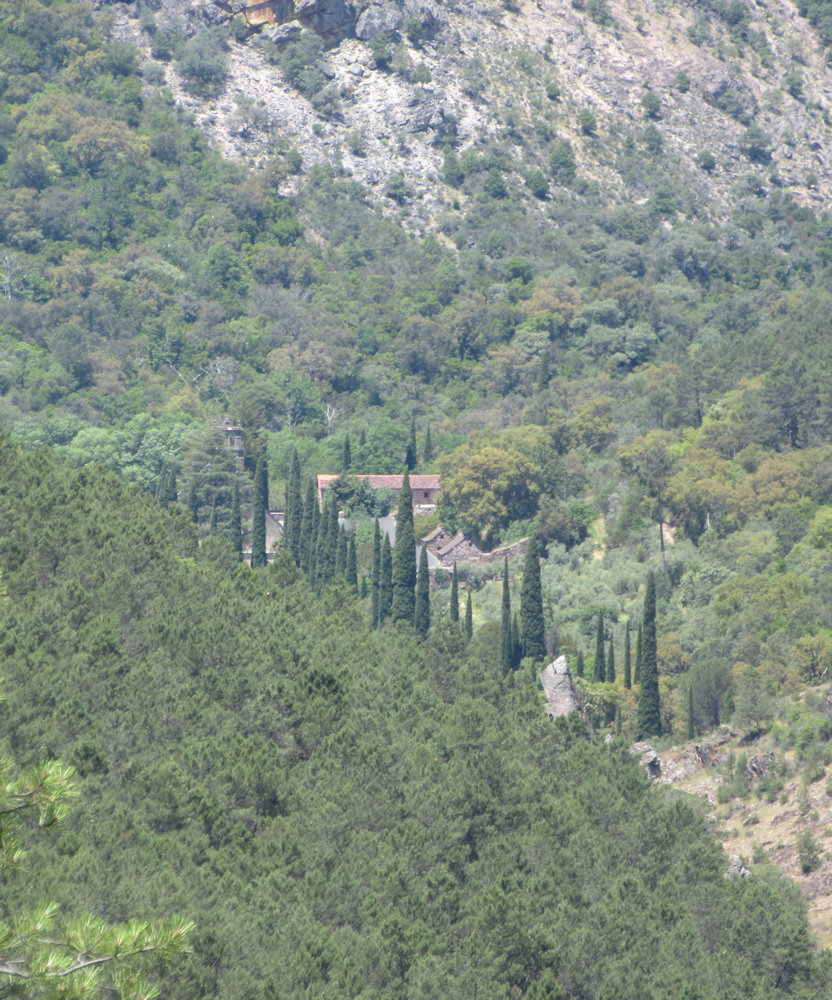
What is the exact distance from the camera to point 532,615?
219 feet

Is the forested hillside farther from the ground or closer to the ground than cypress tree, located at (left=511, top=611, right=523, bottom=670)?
farther from the ground

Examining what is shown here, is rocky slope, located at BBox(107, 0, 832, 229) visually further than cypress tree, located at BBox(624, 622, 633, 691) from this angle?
Yes

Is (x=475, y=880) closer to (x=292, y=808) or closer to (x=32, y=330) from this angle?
(x=292, y=808)

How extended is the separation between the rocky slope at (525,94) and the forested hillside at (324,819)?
86.7m

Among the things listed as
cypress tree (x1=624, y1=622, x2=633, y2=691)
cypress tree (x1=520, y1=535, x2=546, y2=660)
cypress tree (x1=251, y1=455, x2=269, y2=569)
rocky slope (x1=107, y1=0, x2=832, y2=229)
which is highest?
rocky slope (x1=107, y1=0, x2=832, y2=229)

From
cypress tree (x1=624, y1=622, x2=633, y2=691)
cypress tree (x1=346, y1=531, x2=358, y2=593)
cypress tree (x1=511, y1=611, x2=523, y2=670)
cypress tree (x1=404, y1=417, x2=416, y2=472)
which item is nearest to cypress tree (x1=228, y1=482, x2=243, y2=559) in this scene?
cypress tree (x1=346, y1=531, x2=358, y2=593)

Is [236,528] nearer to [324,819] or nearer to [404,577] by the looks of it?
[404,577]

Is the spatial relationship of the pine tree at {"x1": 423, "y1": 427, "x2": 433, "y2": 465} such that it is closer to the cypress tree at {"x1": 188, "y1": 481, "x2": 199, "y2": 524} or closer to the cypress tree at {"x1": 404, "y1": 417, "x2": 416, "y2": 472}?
the cypress tree at {"x1": 404, "y1": 417, "x2": 416, "y2": 472}

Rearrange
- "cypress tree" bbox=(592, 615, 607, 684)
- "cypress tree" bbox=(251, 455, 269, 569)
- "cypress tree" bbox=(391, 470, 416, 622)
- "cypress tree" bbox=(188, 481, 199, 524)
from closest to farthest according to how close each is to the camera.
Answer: "cypress tree" bbox=(592, 615, 607, 684) < "cypress tree" bbox=(391, 470, 416, 622) < "cypress tree" bbox=(251, 455, 269, 569) < "cypress tree" bbox=(188, 481, 199, 524)

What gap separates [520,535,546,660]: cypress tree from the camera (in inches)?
2621

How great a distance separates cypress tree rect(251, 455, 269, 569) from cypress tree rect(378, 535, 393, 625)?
6.25 m

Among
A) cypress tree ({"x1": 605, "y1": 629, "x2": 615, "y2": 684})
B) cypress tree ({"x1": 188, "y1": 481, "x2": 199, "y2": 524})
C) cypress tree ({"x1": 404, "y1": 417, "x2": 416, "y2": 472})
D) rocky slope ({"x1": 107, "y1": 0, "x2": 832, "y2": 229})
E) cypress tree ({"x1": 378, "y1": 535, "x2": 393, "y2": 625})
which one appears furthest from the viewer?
rocky slope ({"x1": 107, "y1": 0, "x2": 832, "y2": 229})

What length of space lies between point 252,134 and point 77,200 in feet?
64.8

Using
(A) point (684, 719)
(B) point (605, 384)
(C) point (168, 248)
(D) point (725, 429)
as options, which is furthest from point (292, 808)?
(C) point (168, 248)
